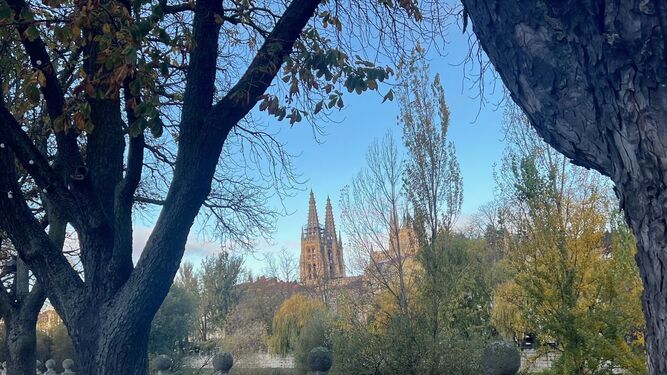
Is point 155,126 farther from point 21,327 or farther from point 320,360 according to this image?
point 320,360

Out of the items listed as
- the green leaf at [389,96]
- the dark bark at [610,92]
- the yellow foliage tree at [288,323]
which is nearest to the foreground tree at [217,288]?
the yellow foliage tree at [288,323]

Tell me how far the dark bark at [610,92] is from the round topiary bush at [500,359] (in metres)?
11.0

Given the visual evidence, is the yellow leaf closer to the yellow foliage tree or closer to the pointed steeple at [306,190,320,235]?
the yellow foliage tree

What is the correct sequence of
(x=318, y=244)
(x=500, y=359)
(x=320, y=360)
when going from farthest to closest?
(x=318, y=244), (x=320, y=360), (x=500, y=359)

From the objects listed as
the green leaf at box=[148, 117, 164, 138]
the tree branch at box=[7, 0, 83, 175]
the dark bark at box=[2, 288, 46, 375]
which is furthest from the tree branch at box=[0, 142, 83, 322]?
the dark bark at box=[2, 288, 46, 375]

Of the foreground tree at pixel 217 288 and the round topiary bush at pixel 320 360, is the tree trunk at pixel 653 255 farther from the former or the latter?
the foreground tree at pixel 217 288

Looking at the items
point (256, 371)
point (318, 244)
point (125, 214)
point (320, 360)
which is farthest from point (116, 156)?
point (318, 244)

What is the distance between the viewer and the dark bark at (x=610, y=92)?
1.86m

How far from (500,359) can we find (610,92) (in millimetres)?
11734

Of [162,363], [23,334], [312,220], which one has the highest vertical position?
[312,220]

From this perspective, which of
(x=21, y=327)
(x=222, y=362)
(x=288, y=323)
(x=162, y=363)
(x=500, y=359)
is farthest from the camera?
(x=288, y=323)

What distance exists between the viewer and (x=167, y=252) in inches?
155

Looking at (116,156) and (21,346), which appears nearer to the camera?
(116,156)

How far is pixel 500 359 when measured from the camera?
1255 centimetres
